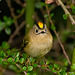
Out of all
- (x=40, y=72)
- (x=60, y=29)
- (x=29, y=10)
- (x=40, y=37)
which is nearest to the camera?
(x=40, y=37)

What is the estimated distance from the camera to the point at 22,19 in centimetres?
477

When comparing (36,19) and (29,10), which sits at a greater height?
(29,10)

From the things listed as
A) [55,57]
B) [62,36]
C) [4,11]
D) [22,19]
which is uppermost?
[4,11]

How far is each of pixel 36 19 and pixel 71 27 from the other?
0.79m

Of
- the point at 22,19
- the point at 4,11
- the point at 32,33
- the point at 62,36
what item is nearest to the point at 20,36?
the point at 22,19

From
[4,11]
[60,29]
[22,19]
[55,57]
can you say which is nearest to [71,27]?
[60,29]

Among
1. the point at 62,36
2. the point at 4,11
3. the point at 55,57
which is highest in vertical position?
the point at 4,11

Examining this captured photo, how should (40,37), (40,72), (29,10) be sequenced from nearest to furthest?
1. (40,37)
2. (29,10)
3. (40,72)

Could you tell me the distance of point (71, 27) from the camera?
4562 millimetres

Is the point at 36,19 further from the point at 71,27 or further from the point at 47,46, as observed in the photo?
the point at 47,46

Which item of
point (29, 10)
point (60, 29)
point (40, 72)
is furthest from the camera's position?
point (60, 29)

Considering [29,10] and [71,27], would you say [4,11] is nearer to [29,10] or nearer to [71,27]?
[29,10]

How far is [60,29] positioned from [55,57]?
2.13 feet

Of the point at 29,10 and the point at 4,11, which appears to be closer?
the point at 29,10
